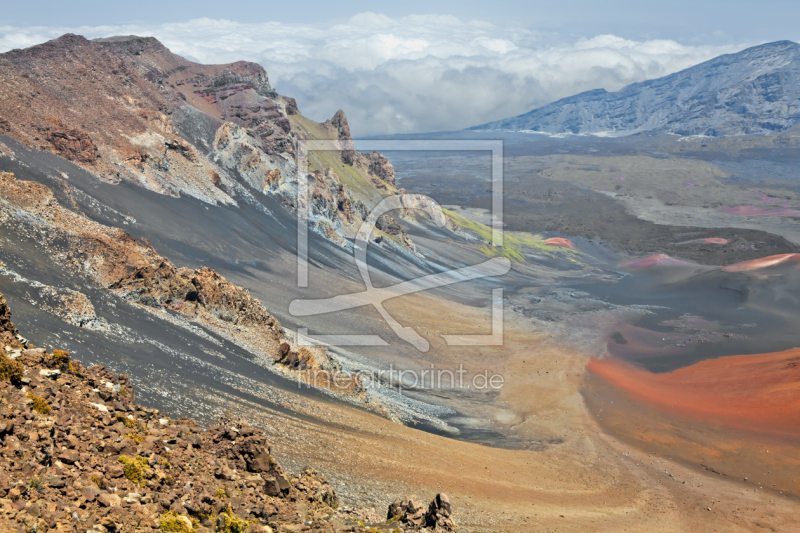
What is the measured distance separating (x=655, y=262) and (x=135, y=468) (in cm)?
11934

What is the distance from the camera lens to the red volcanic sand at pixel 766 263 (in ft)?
327

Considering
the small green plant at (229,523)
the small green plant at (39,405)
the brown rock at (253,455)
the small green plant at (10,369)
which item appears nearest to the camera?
the small green plant at (229,523)

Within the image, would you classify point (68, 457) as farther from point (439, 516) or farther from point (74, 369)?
point (439, 516)

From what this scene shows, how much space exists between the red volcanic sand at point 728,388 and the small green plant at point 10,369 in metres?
48.0

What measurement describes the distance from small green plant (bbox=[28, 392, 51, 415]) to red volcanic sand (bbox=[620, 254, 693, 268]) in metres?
116

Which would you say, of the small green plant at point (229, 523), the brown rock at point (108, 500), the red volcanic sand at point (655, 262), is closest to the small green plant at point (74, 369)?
the brown rock at point (108, 500)

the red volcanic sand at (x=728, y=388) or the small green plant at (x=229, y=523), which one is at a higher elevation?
the small green plant at (x=229, y=523)

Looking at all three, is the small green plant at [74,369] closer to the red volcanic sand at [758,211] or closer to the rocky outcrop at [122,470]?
the rocky outcrop at [122,470]

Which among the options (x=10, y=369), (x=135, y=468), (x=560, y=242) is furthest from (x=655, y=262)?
(x=10, y=369)

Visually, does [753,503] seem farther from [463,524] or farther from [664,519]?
[463,524]

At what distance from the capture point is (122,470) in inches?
470

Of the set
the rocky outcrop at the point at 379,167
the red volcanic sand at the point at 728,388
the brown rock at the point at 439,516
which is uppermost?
the rocky outcrop at the point at 379,167

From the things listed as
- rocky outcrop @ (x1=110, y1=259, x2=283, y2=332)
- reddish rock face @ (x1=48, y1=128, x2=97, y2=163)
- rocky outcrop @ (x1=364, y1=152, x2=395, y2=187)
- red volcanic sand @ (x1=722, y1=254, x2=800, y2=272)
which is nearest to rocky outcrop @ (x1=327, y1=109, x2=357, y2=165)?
rocky outcrop @ (x1=364, y1=152, x2=395, y2=187)

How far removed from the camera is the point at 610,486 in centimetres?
3278
